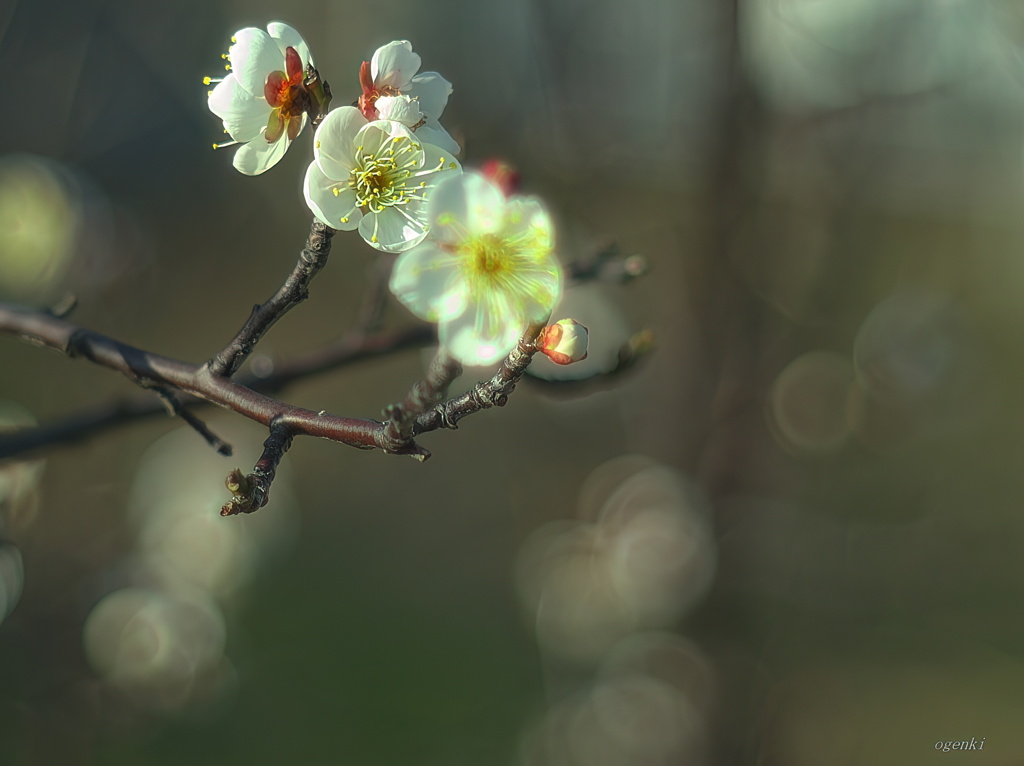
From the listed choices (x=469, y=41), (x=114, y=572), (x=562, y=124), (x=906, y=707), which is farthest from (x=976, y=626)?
(x=469, y=41)

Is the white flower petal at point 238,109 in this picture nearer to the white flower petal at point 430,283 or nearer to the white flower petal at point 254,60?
the white flower petal at point 254,60

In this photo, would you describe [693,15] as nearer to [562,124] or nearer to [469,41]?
[562,124]

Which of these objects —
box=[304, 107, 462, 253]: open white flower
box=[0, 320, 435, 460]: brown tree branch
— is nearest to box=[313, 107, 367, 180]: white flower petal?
box=[304, 107, 462, 253]: open white flower

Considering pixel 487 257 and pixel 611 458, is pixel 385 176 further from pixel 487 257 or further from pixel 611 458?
pixel 611 458

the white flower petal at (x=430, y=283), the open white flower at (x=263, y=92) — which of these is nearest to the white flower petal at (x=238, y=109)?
the open white flower at (x=263, y=92)

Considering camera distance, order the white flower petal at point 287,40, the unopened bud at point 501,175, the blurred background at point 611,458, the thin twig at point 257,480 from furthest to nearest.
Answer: the blurred background at point 611,458 → the unopened bud at point 501,175 → the white flower petal at point 287,40 → the thin twig at point 257,480

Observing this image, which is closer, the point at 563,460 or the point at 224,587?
the point at 224,587
